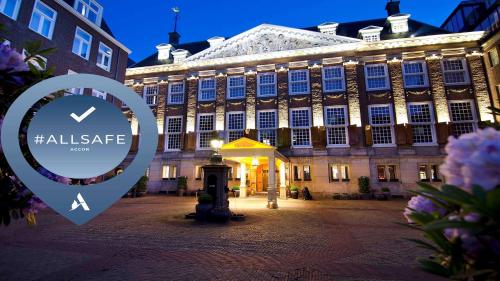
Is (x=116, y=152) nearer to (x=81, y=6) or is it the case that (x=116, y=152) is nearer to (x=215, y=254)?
(x=215, y=254)

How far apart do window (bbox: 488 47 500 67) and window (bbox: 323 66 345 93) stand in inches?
428

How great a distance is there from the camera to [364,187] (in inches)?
758

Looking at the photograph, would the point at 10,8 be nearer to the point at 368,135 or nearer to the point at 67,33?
the point at 67,33

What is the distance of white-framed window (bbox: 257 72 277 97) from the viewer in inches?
923

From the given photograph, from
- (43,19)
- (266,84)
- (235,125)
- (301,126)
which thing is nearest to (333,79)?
(301,126)

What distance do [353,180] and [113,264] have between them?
18.7 metres

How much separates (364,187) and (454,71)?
489 inches

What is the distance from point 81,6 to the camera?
57.8 feet

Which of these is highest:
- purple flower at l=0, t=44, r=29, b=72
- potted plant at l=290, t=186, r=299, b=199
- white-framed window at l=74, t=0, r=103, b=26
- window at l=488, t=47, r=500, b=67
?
white-framed window at l=74, t=0, r=103, b=26

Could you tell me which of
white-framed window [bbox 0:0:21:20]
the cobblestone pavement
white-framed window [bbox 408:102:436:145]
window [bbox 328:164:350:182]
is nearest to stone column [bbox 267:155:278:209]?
the cobblestone pavement

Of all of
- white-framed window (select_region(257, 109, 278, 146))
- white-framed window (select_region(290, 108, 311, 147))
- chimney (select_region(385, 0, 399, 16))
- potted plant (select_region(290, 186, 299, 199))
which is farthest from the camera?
chimney (select_region(385, 0, 399, 16))

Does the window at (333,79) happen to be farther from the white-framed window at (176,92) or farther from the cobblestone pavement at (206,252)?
the cobblestone pavement at (206,252)

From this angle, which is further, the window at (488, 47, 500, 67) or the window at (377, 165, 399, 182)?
the window at (377, 165, 399, 182)

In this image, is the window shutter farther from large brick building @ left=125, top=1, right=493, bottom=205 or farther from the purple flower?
the purple flower
